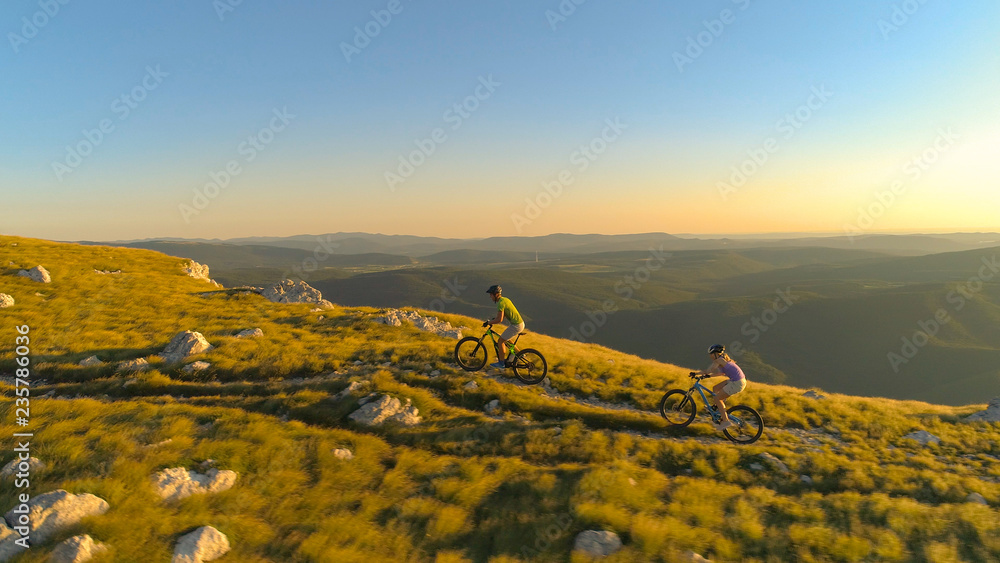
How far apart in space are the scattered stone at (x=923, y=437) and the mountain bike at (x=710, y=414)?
7.37m

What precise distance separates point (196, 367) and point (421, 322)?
14063 millimetres

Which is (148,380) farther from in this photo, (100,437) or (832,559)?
(832,559)

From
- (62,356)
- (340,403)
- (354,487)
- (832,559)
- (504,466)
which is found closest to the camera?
(832,559)

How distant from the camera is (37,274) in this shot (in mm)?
30172

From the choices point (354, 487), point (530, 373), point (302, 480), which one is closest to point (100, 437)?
point (302, 480)

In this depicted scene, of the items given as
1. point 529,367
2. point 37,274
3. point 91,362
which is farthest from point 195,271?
point 529,367

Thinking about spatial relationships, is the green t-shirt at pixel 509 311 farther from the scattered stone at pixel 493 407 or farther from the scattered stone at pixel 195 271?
the scattered stone at pixel 195 271

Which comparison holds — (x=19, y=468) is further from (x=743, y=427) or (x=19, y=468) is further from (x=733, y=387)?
(x=743, y=427)

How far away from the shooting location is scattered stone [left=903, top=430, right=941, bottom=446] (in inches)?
666

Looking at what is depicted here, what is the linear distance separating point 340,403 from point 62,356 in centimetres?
1449

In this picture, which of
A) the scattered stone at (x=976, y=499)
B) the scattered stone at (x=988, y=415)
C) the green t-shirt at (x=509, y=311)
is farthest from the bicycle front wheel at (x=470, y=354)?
the scattered stone at (x=988, y=415)

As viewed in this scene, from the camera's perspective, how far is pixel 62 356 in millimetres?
18234

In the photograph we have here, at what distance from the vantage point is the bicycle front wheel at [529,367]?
60.1 ft

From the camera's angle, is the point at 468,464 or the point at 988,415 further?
the point at 988,415
